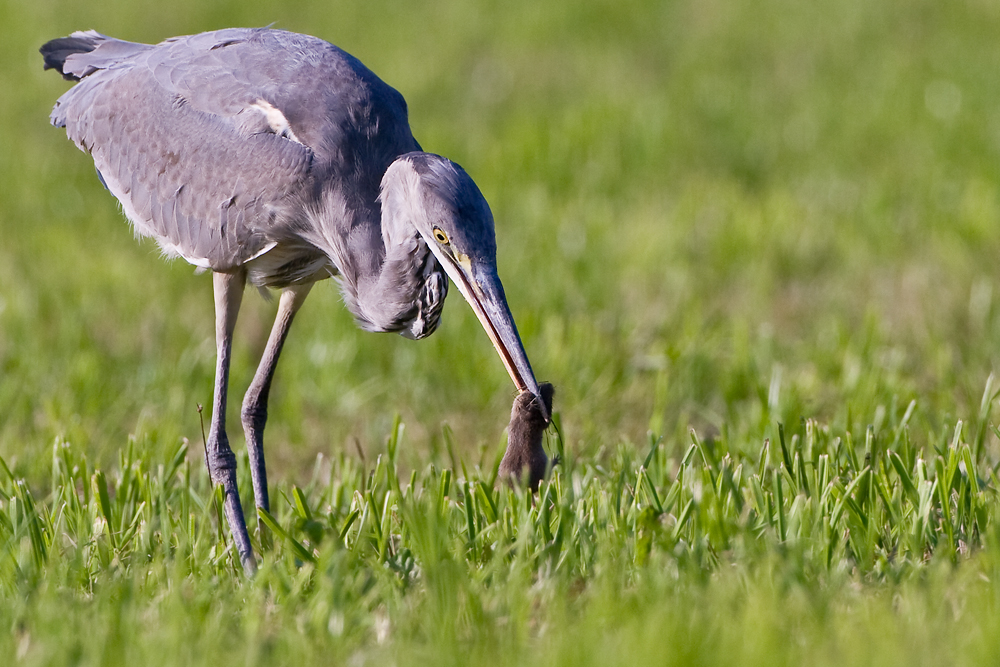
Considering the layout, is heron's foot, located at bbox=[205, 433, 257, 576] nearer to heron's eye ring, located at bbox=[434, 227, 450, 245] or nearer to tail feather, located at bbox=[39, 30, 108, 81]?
heron's eye ring, located at bbox=[434, 227, 450, 245]

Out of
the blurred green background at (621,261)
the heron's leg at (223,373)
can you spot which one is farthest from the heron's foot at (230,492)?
the blurred green background at (621,261)

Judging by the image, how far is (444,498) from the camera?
317 cm

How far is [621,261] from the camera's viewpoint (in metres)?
6.17

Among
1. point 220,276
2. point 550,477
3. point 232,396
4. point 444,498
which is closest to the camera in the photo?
point 444,498

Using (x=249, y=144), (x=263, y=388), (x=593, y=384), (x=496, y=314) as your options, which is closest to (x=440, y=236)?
(x=496, y=314)

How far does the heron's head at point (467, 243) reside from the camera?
2.91 metres

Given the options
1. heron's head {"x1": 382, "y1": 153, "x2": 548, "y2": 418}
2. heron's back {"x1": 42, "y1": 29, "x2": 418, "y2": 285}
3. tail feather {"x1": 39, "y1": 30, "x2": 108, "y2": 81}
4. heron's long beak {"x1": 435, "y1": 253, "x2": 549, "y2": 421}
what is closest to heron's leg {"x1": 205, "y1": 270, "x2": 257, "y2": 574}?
heron's back {"x1": 42, "y1": 29, "x2": 418, "y2": 285}

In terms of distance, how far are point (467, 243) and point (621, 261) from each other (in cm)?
334

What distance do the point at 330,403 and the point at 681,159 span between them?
3.92m

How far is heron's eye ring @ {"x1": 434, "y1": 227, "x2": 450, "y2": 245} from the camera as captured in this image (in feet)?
9.82

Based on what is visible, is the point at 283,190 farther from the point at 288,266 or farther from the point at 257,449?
the point at 257,449

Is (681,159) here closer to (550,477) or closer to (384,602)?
(550,477)

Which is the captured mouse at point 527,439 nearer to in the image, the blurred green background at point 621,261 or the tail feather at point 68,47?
the blurred green background at point 621,261

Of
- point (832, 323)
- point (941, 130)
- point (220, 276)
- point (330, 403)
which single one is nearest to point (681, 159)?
point (941, 130)
